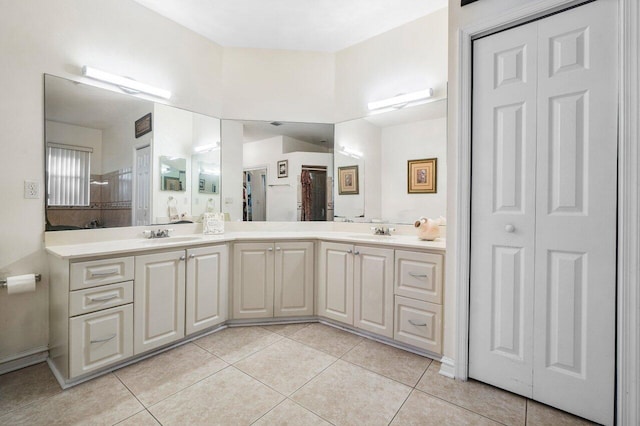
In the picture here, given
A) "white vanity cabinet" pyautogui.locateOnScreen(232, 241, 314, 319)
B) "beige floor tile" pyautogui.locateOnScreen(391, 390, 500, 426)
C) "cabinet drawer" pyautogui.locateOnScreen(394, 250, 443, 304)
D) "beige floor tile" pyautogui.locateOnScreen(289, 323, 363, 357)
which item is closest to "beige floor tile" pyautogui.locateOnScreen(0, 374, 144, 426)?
"white vanity cabinet" pyautogui.locateOnScreen(232, 241, 314, 319)

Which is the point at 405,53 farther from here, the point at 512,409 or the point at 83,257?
the point at 83,257

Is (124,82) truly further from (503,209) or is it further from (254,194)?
(503,209)

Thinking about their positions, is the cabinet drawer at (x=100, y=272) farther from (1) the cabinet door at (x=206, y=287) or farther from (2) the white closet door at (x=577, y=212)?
(2) the white closet door at (x=577, y=212)

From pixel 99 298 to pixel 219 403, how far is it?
3.19 feet

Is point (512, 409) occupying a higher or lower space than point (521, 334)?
lower

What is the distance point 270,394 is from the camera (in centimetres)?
160

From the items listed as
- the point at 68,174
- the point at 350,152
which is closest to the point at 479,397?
the point at 350,152

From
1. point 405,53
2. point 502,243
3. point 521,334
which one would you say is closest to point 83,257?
point 502,243

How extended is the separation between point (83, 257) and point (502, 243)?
7.98 feet

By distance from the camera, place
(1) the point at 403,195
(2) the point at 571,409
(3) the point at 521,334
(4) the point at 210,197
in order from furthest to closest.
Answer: (4) the point at 210,197
(1) the point at 403,195
(3) the point at 521,334
(2) the point at 571,409

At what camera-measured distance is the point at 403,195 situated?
103 inches

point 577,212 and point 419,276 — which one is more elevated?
point 577,212

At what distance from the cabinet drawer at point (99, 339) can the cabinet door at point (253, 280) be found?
2.69ft

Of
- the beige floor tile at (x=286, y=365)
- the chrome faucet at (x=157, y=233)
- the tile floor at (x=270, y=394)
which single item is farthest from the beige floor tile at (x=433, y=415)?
the chrome faucet at (x=157, y=233)
